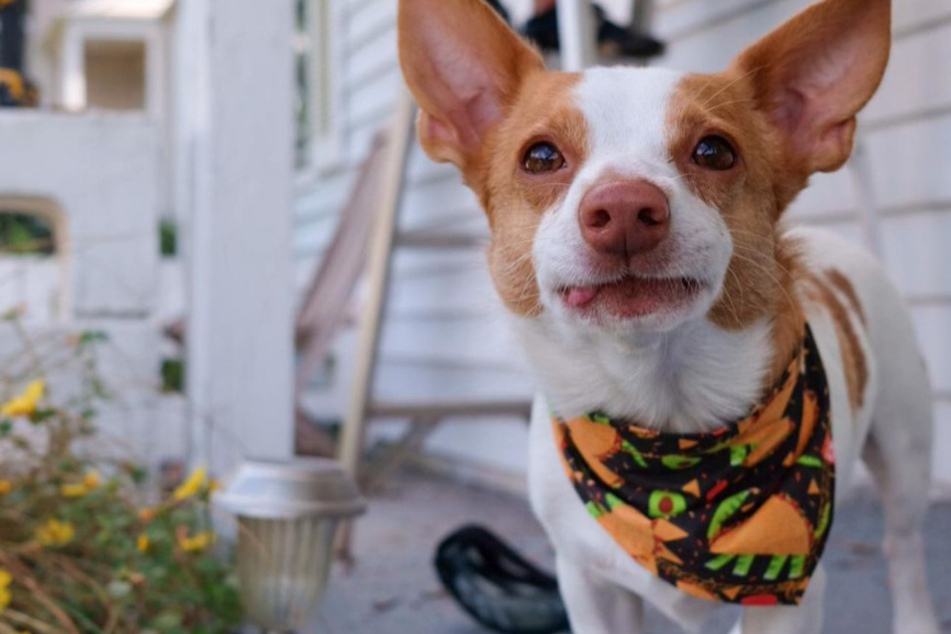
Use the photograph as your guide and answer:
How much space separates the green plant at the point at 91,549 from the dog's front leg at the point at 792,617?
1.10 meters

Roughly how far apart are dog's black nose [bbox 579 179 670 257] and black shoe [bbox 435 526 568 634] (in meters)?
1.33

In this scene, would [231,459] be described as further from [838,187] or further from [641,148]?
[838,187]

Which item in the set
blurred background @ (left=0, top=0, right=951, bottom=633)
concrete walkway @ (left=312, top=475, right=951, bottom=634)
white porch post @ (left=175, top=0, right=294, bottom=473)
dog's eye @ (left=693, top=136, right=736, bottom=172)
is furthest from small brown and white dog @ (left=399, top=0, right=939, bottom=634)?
white porch post @ (left=175, top=0, right=294, bottom=473)

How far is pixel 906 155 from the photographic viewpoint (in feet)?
11.2

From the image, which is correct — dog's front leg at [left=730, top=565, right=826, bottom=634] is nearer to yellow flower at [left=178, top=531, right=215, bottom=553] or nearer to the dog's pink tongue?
the dog's pink tongue

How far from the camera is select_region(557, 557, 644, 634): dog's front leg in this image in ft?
6.15

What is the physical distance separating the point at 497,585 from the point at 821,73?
4.85 ft

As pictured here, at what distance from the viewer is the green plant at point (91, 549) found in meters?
2.26

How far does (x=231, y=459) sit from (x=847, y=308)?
166 centimetres

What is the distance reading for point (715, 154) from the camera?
166 centimetres

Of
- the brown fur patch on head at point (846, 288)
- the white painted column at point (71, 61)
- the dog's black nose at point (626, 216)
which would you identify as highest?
the white painted column at point (71, 61)

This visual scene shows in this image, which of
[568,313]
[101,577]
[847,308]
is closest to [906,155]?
[847,308]

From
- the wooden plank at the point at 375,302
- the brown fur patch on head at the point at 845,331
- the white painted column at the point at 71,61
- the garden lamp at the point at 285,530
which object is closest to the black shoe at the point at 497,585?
the garden lamp at the point at 285,530

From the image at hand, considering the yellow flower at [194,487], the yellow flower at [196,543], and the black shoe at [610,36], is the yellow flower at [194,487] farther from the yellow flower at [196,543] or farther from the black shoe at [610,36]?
the black shoe at [610,36]
